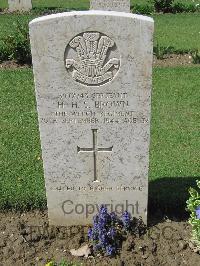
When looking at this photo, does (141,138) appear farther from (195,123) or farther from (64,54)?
(195,123)

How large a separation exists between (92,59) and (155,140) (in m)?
2.88

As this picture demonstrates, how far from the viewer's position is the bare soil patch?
13.3ft

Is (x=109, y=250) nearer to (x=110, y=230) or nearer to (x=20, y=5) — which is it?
(x=110, y=230)

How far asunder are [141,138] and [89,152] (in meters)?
0.48

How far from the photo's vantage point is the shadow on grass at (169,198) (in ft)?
15.5

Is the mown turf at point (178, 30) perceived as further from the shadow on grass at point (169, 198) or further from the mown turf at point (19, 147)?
the shadow on grass at point (169, 198)

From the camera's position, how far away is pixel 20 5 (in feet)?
51.2

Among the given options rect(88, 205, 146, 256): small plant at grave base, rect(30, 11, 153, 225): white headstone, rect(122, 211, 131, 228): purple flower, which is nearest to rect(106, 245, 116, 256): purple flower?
rect(88, 205, 146, 256): small plant at grave base

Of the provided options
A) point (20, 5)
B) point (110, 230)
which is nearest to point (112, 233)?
A: point (110, 230)

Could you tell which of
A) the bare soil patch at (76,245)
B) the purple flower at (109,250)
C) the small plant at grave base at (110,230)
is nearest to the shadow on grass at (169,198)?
the bare soil patch at (76,245)

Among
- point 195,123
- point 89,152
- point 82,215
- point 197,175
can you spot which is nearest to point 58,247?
point 82,215

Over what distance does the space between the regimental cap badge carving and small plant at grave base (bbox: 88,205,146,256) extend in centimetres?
125

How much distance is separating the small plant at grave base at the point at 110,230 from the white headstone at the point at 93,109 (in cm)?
12

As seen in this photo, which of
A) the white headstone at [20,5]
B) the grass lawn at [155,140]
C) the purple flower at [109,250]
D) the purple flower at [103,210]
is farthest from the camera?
the white headstone at [20,5]
